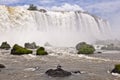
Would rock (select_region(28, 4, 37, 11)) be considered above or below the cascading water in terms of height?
above

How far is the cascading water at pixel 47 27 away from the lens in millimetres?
85812

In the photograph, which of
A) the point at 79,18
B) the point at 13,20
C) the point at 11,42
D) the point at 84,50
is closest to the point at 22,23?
the point at 13,20

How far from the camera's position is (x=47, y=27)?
95.3m

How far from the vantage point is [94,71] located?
1110 inches

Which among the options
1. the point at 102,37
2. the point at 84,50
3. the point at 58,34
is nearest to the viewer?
the point at 84,50

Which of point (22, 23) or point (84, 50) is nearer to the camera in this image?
point (84, 50)

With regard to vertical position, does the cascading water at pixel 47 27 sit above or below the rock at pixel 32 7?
below

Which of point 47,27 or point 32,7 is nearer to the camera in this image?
point 47,27

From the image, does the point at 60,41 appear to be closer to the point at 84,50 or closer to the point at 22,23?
the point at 22,23

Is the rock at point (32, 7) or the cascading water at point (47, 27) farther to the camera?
the rock at point (32, 7)

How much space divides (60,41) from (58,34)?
6132 millimetres

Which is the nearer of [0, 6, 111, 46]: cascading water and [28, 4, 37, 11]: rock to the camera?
[0, 6, 111, 46]: cascading water

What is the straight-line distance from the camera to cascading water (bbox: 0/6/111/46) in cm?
8581

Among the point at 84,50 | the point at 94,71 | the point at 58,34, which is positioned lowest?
Result: the point at 94,71
